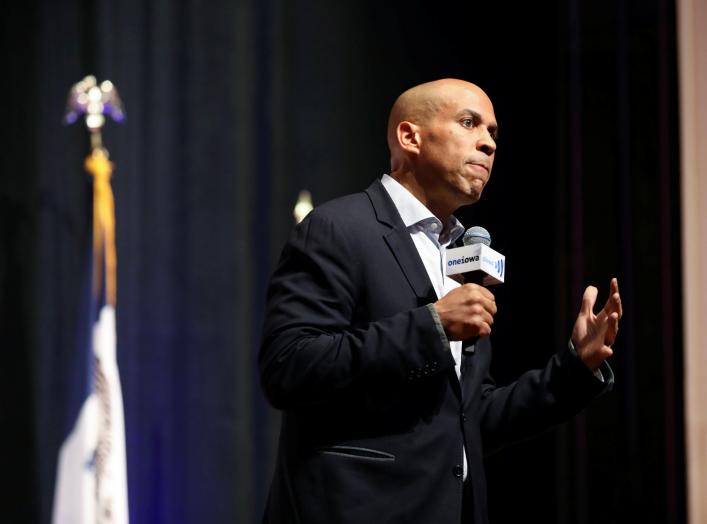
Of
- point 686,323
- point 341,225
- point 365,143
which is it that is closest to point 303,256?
point 341,225

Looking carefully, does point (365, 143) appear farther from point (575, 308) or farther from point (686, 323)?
point (686, 323)

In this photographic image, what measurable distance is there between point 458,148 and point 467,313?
0.54 metres

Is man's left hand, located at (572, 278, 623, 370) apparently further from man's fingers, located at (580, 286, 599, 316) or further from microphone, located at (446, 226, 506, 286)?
microphone, located at (446, 226, 506, 286)

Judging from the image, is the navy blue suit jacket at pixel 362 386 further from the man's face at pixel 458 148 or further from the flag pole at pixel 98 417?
the flag pole at pixel 98 417

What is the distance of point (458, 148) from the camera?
2070mm

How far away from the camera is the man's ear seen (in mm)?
2115

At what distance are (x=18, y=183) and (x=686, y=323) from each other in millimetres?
2651

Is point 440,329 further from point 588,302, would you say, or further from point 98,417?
point 98,417

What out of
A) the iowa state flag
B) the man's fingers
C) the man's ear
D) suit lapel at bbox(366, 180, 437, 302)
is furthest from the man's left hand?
the iowa state flag

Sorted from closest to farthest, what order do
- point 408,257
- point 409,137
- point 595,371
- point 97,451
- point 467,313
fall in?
point 467,313
point 408,257
point 595,371
point 409,137
point 97,451

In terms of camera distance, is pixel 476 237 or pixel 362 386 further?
pixel 476 237

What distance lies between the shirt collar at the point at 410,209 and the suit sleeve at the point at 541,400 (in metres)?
0.34

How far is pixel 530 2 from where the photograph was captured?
14.4 ft

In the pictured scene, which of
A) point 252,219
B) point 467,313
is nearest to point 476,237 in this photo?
point 467,313
